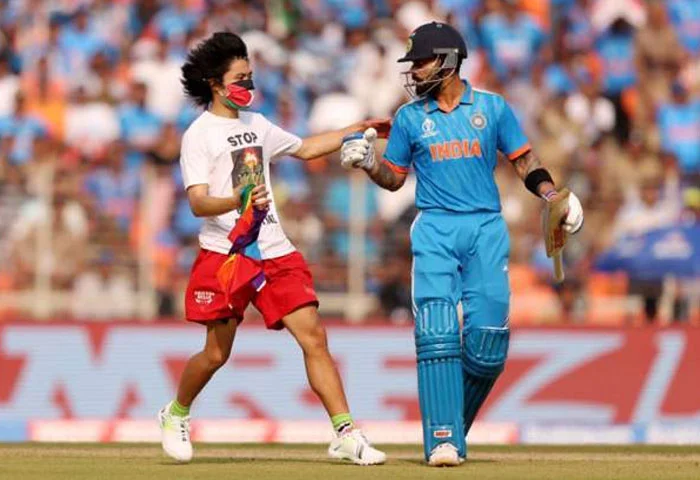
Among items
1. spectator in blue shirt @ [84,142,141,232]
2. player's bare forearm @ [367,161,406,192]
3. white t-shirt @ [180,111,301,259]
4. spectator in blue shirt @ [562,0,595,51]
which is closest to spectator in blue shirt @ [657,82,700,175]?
spectator in blue shirt @ [562,0,595,51]

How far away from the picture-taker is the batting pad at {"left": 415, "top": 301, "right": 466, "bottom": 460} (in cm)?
915

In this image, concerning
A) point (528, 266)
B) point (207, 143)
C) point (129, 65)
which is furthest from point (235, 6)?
point (207, 143)

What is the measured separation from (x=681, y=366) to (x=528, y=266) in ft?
7.28

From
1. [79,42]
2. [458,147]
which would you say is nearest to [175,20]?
[79,42]

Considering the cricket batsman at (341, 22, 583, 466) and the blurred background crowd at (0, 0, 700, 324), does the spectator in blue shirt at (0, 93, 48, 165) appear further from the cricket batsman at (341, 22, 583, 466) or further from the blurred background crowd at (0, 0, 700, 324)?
Result: the cricket batsman at (341, 22, 583, 466)

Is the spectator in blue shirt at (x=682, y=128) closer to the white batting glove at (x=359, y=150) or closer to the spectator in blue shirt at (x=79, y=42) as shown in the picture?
the spectator in blue shirt at (x=79, y=42)

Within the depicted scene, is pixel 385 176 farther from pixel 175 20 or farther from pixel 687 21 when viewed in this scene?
pixel 687 21

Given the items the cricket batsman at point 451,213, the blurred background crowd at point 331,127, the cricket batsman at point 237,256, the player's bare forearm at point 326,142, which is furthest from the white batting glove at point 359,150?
the blurred background crowd at point 331,127

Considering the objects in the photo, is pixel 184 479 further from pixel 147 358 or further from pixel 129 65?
pixel 129 65

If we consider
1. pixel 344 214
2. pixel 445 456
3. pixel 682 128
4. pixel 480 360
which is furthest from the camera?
pixel 682 128

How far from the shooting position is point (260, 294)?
9.48 metres

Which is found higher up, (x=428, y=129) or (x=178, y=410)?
(x=428, y=129)

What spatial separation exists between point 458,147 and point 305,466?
1813 millimetres

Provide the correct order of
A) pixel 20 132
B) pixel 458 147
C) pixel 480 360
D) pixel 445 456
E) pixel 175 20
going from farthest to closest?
pixel 175 20 < pixel 20 132 < pixel 480 360 < pixel 458 147 < pixel 445 456
